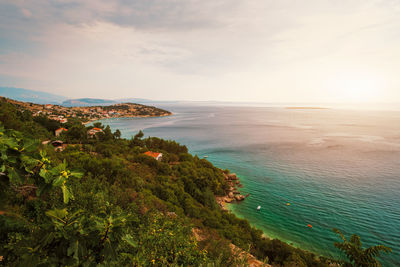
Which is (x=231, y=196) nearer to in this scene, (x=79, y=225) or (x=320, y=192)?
(x=320, y=192)

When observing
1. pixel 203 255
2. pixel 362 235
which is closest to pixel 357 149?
pixel 362 235

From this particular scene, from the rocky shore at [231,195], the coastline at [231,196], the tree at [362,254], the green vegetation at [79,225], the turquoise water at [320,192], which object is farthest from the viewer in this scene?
the rocky shore at [231,195]

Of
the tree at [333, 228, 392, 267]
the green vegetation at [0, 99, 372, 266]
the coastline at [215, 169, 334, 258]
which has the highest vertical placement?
the green vegetation at [0, 99, 372, 266]

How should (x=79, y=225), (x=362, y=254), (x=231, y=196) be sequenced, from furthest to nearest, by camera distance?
1. (x=231, y=196)
2. (x=362, y=254)
3. (x=79, y=225)

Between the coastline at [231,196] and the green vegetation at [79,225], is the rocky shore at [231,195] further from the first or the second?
the green vegetation at [79,225]

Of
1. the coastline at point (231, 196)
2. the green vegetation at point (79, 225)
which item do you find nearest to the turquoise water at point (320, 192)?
the coastline at point (231, 196)

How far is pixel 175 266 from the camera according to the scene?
3.90 meters

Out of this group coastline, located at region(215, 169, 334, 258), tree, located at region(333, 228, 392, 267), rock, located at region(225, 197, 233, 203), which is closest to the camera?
tree, located at region(333, 228, 392, 267)

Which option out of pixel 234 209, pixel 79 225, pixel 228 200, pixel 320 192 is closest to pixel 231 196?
pixel 228 200

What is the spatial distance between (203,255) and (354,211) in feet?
89.7

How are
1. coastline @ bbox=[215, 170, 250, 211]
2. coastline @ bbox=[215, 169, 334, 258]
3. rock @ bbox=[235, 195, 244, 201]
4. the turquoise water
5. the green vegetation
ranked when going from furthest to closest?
rock @ bbox=[235, 195, 244, 201], coastline @ bbox=[215, 170, 250, 211], the turquoise water, coastline @ bbox=[215, 169, 334, 258], the green vegetation

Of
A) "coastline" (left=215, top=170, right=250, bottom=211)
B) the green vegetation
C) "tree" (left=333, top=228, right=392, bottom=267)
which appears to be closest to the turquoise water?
"coastline" (left=215, top=170, right=250, bottom=211)

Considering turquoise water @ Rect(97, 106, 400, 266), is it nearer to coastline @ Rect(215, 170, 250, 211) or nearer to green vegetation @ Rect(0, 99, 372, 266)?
coastline @ Rect(215, 170, 250, 211)

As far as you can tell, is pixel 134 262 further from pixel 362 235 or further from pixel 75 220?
pixel 362 235
